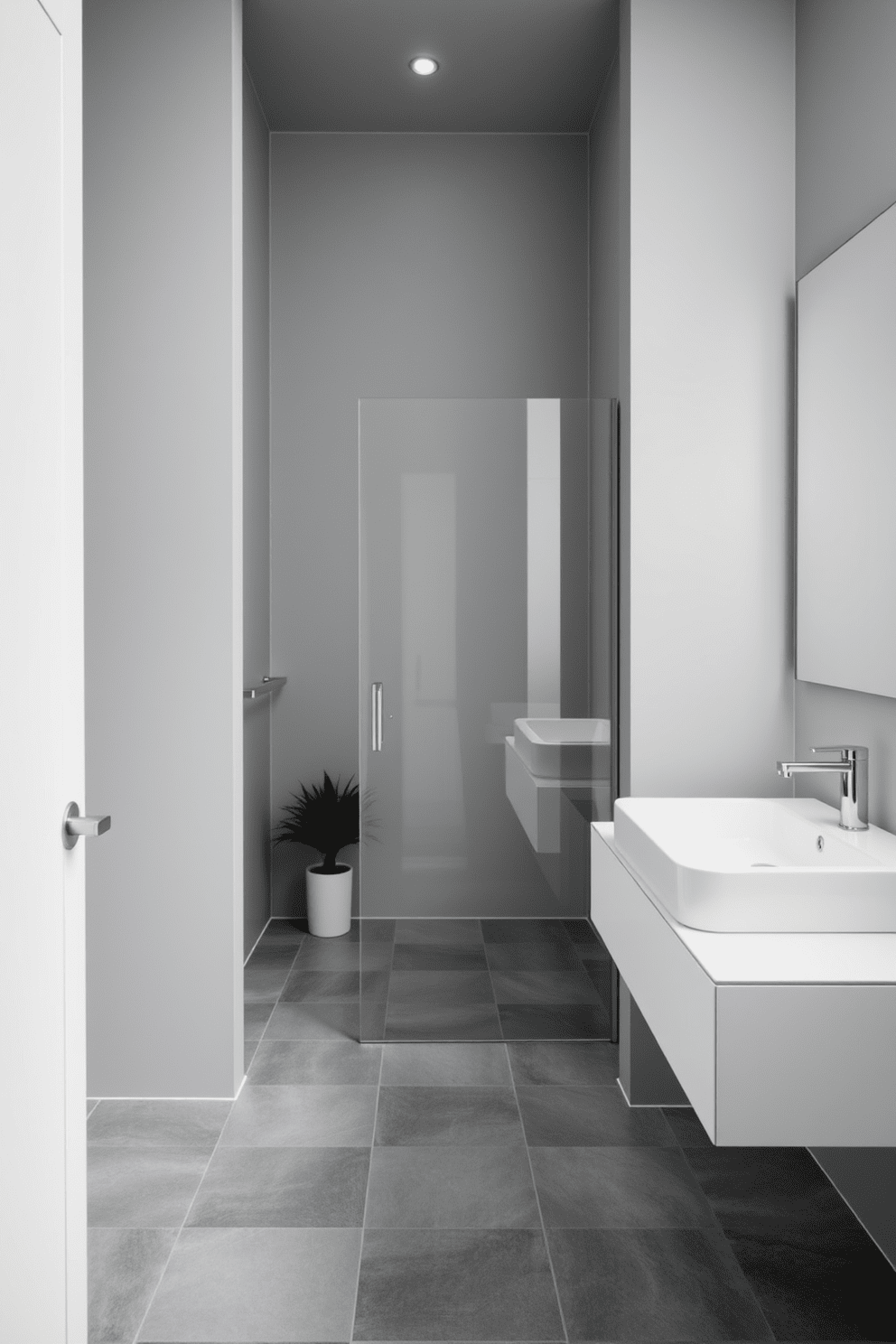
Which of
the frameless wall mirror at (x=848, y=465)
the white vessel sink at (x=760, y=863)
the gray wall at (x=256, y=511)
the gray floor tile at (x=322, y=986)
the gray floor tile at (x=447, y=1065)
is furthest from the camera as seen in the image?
the gray wall at (x=256, y=511)

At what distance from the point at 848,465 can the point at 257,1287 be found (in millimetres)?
1959

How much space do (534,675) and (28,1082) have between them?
6.06ft

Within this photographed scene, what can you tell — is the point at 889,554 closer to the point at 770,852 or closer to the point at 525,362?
the point at 770,852

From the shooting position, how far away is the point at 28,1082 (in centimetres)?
121

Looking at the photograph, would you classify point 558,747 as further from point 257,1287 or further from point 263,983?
point 257,1287

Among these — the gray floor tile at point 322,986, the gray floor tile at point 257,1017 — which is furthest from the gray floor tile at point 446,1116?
the gray floor tile at point 322,986

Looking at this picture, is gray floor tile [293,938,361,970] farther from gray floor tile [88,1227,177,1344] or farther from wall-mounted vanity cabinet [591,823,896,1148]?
wall-mounted vanity cabinet [591,823,896,1148]

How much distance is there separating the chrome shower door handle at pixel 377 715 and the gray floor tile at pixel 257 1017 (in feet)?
2.94

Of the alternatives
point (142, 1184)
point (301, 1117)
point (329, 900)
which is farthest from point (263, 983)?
point (142, 1184)

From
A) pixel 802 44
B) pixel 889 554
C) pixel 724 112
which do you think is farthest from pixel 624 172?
pixel 889 554

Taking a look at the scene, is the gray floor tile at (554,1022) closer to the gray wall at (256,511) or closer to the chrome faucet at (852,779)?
the gray wall at (256,511)

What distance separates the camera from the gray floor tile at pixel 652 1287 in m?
1.69

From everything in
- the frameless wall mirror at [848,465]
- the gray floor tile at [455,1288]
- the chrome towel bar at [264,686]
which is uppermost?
the frameless wall mirror at [848,465]

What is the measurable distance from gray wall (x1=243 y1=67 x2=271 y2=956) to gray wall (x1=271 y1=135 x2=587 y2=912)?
0.09m
